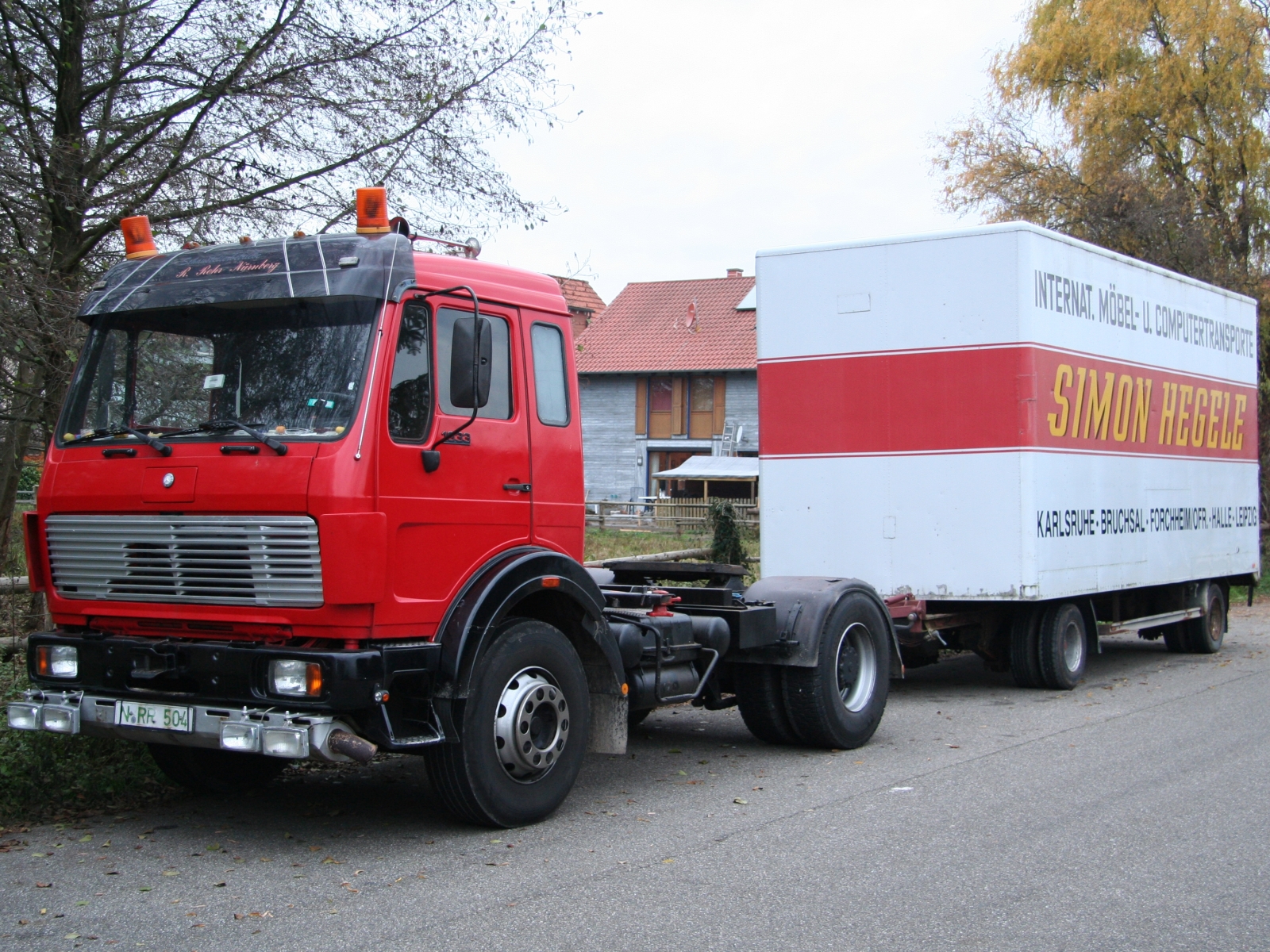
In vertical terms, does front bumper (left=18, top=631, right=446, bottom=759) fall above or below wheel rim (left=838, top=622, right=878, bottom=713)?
above

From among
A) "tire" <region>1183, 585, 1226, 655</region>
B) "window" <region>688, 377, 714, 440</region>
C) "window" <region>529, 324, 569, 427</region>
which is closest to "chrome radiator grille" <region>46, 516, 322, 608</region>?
"window" <region>529, 324, 569, 427</region>

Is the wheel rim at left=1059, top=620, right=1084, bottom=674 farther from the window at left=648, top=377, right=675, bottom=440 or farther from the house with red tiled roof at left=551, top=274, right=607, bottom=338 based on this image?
the window at left=648, top=377, right=675, bottom=440

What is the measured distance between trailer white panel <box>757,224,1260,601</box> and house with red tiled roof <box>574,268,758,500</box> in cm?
2956

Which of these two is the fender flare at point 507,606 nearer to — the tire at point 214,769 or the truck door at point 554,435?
the truck door at point 554,435

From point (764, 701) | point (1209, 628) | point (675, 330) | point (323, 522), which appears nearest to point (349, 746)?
point (323, 522)

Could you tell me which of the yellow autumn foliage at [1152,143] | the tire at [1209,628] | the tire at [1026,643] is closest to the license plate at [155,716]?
the tire at [1026,643]

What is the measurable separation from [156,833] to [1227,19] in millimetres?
26884

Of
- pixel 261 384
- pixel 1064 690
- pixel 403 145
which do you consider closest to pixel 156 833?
pixel 261 384

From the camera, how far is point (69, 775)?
6.78 m

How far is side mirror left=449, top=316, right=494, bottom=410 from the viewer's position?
239 inches

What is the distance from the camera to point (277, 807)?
6.89 metres

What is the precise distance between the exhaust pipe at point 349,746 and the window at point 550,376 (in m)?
2.03

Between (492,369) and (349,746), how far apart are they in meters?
2.03

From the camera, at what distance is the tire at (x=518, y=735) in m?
6.01
